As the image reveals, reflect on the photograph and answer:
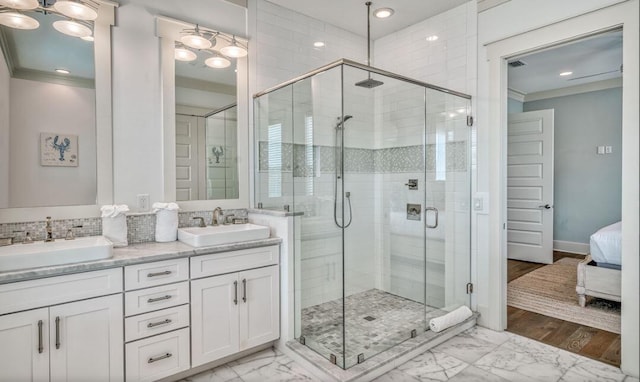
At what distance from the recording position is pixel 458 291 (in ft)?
10.6

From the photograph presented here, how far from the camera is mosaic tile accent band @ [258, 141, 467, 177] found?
2855mm

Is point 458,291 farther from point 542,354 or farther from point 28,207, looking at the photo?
point 28,207

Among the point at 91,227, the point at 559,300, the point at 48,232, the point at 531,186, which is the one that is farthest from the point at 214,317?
the point at 531,186

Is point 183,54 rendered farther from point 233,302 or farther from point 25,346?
point 25,346

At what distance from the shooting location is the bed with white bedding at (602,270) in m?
3.33

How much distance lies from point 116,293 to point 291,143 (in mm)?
1640

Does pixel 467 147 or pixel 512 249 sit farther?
pixel 512 249

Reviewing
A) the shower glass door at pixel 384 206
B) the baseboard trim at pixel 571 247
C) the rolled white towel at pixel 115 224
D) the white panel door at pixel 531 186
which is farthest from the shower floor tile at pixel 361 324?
the baseboard trim at pixel 571 247

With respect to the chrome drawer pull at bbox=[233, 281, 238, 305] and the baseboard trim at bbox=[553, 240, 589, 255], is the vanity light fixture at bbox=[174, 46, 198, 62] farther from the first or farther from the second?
the baseboard trim at bbox=[553, 240, 589, 255]

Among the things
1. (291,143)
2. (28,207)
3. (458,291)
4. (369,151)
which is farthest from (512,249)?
(28,207)

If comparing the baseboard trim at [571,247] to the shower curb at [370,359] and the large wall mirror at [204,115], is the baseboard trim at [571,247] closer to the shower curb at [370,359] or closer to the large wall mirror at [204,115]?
the shower curb at [370,359]

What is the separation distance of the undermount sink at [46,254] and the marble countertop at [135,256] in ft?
0.08

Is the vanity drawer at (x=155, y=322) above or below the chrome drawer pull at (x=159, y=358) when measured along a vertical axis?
above

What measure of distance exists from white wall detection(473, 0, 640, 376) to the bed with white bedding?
1.08 m
